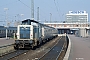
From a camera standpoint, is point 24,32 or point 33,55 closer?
point 33,55

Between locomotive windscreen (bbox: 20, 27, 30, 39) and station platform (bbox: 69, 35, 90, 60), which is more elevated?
locomotive windscreen (bbox: 20, 27, 30, 39)

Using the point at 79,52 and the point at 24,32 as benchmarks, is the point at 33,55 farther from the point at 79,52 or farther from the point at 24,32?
the point at 24,32

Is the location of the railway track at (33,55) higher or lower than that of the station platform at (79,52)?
lower

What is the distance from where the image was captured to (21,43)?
27609 mm

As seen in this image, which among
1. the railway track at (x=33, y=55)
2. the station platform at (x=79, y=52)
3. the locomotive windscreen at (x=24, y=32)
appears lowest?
the railway track at (x=33, y=55)

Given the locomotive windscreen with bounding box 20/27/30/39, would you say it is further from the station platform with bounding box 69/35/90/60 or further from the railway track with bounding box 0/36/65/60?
the station platform with bounding box 69/35/90/60

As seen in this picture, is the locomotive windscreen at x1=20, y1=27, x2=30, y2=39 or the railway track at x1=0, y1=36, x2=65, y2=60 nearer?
the railway track at x1=0, y1=36, x2=65, y2=60

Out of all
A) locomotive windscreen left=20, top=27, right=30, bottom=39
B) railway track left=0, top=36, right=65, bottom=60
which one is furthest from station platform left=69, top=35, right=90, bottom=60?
locomotive windscreen left=20, top=27, right=30, bottom=39

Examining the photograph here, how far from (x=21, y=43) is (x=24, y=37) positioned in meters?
1.32

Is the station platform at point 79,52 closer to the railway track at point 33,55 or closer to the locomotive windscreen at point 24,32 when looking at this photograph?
the railway track at point 33,55

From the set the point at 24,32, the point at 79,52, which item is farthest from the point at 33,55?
the point at 24,32

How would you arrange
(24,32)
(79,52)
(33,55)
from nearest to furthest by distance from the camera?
(79,52), (33,55), (24,32)

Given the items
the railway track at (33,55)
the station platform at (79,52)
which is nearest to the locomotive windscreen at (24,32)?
the railway track at (33,55)

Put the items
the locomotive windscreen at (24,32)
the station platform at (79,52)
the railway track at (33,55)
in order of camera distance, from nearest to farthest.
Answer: the station platform at (79,52) < the railway track at (33,55) < the locomotive windscreen at (24,32)
